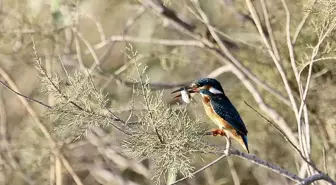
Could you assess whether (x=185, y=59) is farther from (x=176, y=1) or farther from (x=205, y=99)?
(x=205, y=99)

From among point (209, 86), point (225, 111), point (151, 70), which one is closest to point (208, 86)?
point (209, 86)

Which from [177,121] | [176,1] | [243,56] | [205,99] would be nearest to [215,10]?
[176,1]

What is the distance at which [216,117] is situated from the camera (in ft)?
6.66

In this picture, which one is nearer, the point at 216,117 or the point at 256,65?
the point at 216,117

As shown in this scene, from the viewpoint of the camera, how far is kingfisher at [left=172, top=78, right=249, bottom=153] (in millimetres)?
2008

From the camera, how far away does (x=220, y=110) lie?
202 centimetres

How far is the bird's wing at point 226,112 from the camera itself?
6.59 ft

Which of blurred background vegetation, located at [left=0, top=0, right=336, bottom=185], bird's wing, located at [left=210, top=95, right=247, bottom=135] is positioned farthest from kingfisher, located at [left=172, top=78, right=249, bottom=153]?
blurred background vegetation, located at [left=0, top=0, right=336, bottom=185]

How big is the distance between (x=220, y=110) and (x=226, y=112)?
0.02 meters

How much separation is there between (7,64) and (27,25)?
A: 0.48m

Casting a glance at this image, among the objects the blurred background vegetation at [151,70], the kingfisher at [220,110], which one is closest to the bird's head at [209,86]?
the kingfisher at [220,110]

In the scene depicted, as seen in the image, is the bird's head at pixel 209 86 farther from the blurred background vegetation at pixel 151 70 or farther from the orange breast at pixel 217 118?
the blurred background vegetation at pixel 151 70

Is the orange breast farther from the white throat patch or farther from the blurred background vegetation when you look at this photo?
the blurred background vegetation

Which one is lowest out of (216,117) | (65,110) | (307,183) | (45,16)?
(307,183)
